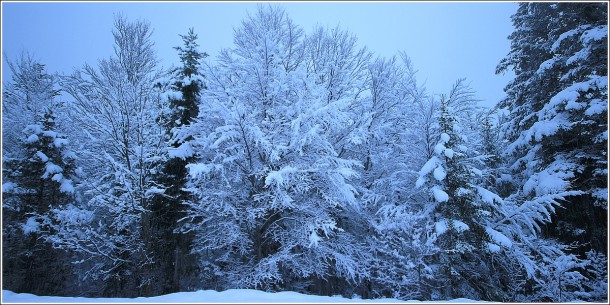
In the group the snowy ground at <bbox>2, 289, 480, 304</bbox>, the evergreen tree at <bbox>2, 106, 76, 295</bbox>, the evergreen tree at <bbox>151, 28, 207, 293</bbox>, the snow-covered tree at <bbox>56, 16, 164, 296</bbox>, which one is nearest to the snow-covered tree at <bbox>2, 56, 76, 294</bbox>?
the evergreen tree at <bbox>2, 106, 76, 295</bbox>

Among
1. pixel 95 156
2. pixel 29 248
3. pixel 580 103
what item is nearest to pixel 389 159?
pixel 580 103

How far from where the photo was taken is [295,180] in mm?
9492

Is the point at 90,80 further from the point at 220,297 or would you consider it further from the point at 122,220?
the point at 220,297

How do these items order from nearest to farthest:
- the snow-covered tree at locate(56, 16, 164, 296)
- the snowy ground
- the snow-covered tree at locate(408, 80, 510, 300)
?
the snowy ground
the snow-covered tree at locate(408, 80, 510, 300)
the snow-covered tree at locate(56, 16, 164, 296)

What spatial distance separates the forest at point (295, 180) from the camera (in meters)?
9.30

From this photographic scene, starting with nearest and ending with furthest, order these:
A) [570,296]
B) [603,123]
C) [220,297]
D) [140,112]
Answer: [220,297] → [570,296] → [603,123] → [140,112]

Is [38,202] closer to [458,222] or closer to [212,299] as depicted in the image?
[212,299]

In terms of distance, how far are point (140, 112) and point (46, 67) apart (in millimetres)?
8157

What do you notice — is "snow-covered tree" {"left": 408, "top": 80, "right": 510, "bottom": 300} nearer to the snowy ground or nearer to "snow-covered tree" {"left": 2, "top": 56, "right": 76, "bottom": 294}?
the snowy ground

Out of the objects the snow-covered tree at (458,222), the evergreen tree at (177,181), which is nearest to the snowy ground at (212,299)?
the snow-covered tree at (458,222)

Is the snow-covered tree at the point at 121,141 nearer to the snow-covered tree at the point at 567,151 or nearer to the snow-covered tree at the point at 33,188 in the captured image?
the snow-covered tree at the point at 33,188

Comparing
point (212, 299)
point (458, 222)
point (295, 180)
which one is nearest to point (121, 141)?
point (295, 180)

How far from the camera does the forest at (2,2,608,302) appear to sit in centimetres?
930

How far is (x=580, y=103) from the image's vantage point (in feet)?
32.9
